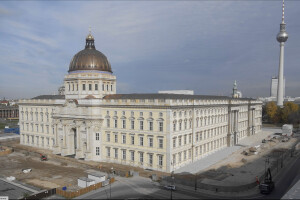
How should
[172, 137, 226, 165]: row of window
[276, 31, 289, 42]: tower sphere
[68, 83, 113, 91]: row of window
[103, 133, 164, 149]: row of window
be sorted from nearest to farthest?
1. [103, 133, 164, 149]: row of window
2. [172, 137, 226, 165]: row of window
3. [68, 83, 113, 91]: row of window
4. [276, 31, 289, 42]: tower sphere

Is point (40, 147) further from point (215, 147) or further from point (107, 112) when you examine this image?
point (215, 147)

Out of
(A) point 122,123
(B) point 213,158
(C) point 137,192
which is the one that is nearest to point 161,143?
(A) point 122,123

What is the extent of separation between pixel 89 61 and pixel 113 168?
30870mm

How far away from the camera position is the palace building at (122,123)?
5381 centimetres

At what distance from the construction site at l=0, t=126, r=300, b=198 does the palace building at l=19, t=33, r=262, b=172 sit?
11.7 feet

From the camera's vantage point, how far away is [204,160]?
61.9 metres

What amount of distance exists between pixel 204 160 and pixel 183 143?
9.34 meters

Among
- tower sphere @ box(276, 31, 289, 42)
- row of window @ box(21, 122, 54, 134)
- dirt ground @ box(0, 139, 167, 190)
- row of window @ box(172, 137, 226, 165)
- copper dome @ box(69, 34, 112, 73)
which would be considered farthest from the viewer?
tower sphere @ box(276, 31, 289, 42)

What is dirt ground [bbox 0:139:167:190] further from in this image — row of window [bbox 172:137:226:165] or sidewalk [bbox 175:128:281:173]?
sidewalk [bbox 175:128:281:173]

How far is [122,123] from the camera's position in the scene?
2334 inches

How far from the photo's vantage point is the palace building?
2119 inches

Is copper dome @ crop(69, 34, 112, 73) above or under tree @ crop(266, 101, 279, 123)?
above

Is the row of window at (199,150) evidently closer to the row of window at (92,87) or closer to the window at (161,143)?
the window at (161,143)

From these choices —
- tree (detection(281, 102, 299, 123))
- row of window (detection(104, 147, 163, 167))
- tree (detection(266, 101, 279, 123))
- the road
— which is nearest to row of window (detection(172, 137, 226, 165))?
row of window (detection(104, 147, 163, 167))
